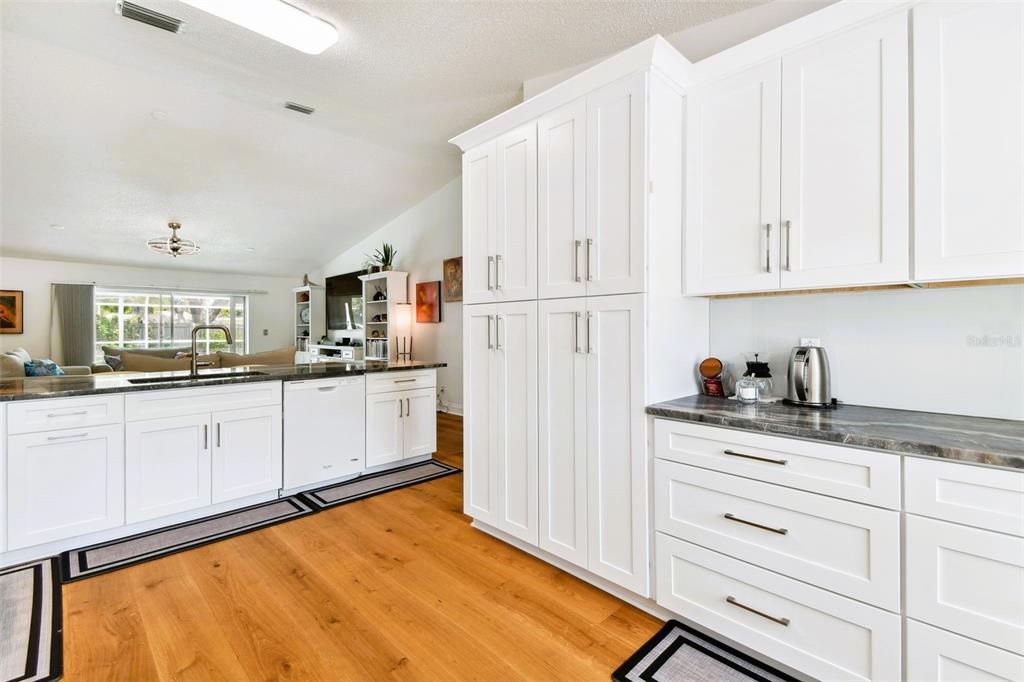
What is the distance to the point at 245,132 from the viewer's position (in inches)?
178

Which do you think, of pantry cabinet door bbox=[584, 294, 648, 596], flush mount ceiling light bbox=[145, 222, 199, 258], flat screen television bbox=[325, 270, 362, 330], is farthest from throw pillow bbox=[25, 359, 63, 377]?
pantry cabinet door bbox=[584, 294, 648, 596]

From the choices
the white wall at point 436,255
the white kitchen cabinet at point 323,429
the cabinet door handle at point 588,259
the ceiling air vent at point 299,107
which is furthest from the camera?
the white wall at point 436,255

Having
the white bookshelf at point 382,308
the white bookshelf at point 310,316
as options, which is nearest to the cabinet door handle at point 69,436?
the white bookshelf at point 382,308

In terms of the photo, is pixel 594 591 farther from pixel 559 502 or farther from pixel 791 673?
pixel 791 673

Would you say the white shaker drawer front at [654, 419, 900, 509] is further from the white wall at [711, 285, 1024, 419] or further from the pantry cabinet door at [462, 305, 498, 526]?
the pantry cabinet door at [462, 305, 498, 526]

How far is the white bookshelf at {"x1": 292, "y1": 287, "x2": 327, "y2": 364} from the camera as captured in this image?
29.2 ft

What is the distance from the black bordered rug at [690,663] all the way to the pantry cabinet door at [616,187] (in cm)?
136

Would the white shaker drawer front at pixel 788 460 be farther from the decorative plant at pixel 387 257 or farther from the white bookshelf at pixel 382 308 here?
the decorative plant at pixel 387 257

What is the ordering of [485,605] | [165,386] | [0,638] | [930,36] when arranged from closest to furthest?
[930,36], [0,638], [485,605], [165,386]

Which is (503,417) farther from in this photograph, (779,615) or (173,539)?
(173,539)

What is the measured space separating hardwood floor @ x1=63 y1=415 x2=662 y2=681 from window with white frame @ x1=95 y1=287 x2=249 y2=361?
20.8 feet

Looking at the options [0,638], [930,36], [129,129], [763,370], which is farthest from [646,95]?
[129,129]

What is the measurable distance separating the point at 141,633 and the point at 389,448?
1.98 metres

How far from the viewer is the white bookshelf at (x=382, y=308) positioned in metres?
6.69
